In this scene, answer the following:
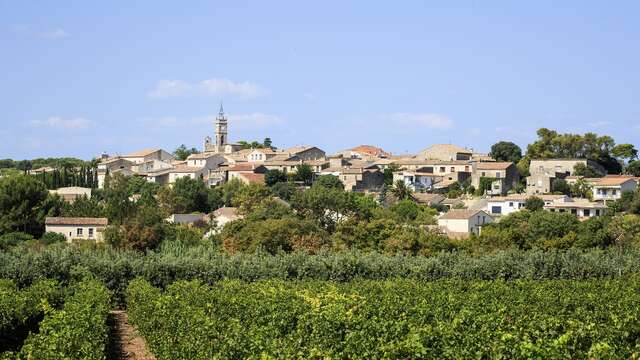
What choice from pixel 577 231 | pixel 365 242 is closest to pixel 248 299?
pixel 365 242

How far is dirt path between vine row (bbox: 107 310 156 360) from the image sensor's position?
71.0 ft

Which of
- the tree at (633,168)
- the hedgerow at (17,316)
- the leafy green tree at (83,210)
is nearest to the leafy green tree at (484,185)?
the tree at (633,168)

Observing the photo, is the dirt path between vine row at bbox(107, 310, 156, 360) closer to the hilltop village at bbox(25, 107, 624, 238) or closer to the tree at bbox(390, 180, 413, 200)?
the hilltop village at bbox(25, 107, 624, 238)

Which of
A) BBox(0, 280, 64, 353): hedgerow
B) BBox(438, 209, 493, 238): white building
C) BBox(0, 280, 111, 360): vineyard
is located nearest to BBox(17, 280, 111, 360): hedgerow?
BBox(0, 280, 111, 360): vineyard

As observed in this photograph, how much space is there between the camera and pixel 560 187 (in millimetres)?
89312

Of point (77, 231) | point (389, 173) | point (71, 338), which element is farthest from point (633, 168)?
point (71, 338)

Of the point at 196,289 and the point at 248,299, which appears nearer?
the point at 248,299

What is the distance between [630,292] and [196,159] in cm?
9105

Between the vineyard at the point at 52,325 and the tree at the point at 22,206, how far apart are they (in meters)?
39.2

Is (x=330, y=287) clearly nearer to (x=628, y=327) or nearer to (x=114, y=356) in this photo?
(x=114, y=356)

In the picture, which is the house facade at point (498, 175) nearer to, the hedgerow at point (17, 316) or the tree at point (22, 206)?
the tree at point (22, 206)

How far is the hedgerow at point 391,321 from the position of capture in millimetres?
14430

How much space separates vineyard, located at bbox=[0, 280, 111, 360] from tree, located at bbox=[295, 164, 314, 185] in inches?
2765

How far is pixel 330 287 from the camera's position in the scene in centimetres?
3020
